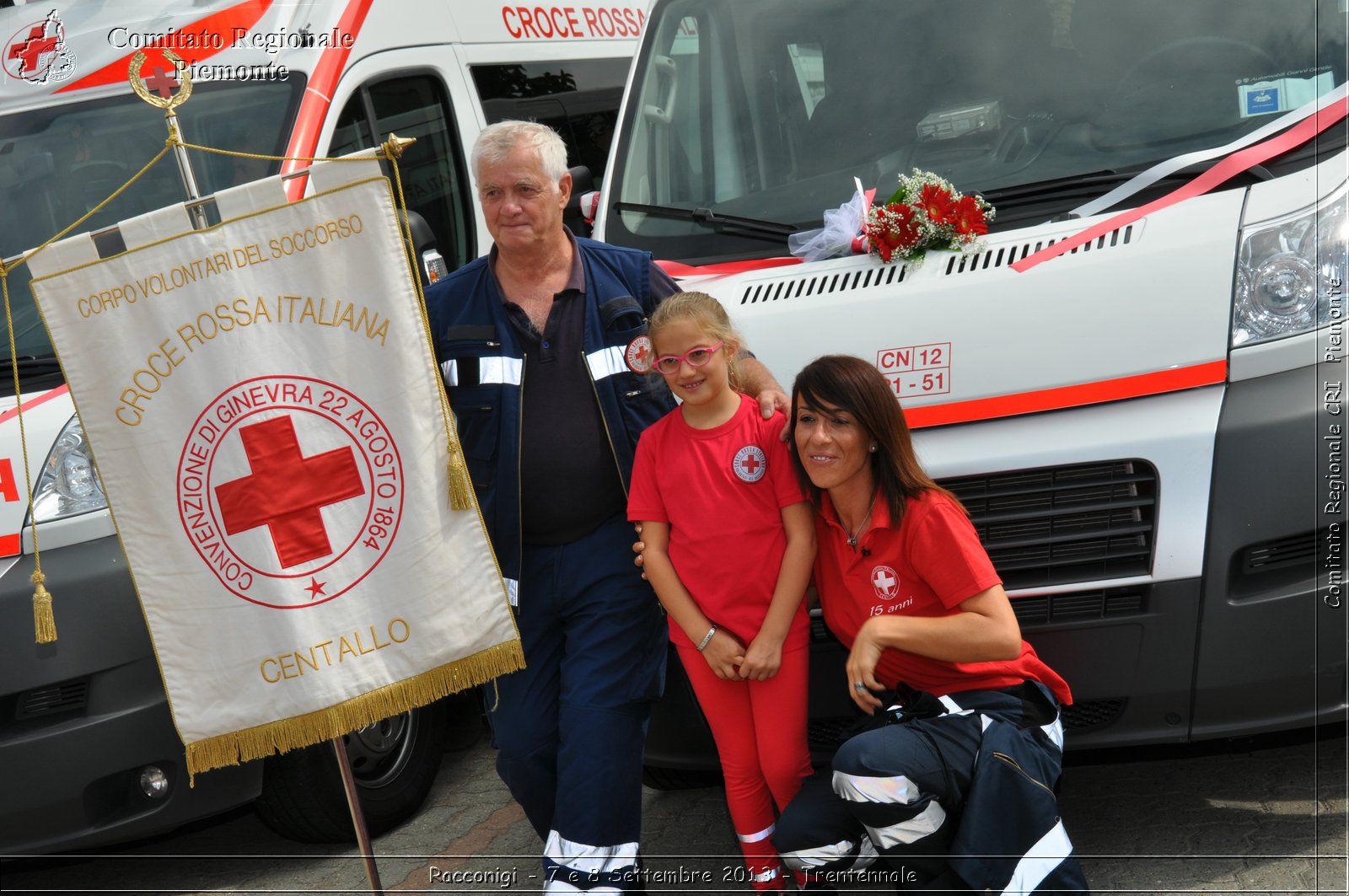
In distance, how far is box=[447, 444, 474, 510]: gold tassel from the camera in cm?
329

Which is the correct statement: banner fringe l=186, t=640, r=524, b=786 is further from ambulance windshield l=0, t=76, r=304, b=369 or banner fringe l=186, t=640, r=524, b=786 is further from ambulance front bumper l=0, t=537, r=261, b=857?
ambulance windshield l=0, t=76, r=304, b=369

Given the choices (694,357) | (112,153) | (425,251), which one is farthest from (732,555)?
(112,153)

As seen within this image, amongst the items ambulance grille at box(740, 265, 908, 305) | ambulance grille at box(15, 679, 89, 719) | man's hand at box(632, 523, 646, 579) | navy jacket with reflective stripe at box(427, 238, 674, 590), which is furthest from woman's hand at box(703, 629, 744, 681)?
ambulance grille at box(15, 679, 89, 719)

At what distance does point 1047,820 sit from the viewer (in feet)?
9.62

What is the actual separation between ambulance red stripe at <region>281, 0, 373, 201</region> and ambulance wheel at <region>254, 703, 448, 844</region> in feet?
6.16

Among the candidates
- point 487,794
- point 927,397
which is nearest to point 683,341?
point 927,397

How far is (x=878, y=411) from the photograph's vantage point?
3150 mm

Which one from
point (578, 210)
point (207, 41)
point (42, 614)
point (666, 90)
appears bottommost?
point (42, 614)

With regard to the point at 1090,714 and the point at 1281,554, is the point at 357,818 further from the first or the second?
the point at 1281,554

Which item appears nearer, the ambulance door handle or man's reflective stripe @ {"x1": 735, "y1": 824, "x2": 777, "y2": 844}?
man's reflective stripe @ {"x1": 735, "y1": 824, "x2": 777, "y2": 844}

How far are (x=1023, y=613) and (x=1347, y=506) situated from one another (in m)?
0.76

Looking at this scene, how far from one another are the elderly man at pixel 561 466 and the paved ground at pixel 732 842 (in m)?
0.65

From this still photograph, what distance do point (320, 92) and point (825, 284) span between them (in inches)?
89.5

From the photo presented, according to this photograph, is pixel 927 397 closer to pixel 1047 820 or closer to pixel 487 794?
pixel 1047 820
